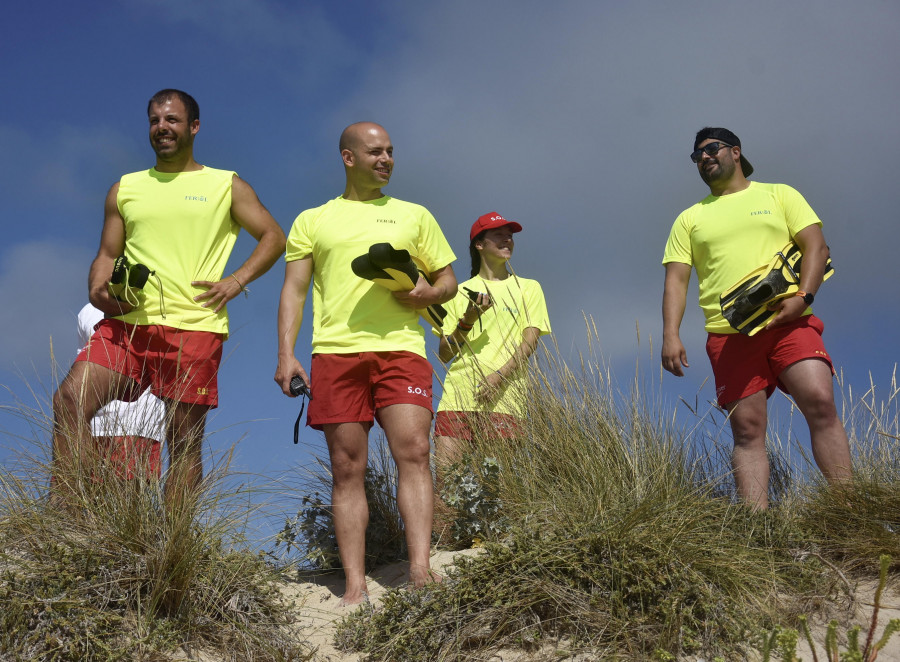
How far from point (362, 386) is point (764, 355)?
2125mm

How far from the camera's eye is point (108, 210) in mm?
4352

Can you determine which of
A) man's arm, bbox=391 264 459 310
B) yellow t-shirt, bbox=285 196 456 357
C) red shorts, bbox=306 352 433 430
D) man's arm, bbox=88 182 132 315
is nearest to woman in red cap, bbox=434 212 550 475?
man's arm, bbox=391 264 459 310

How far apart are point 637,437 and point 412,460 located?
119 cm

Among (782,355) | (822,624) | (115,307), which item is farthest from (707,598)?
(115,307)

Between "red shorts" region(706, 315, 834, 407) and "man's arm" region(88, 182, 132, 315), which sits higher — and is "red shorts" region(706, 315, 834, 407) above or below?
below

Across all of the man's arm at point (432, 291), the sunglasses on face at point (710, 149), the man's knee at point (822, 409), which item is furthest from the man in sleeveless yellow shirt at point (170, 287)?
the man's knee at point (822, 409)

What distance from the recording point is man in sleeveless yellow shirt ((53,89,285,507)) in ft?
12.3

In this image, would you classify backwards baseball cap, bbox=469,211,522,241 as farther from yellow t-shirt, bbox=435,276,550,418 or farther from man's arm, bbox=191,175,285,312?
man's arm, bbox=191,175,285,312

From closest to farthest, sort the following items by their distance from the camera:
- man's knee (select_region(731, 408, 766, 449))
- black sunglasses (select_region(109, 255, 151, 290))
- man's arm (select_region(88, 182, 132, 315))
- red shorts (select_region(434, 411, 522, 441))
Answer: black sunglasses (select_region(109, 255, 151, 290)) → man's arm (select_region(88, 182, 132, 315)) → man's knee (select_region(731, 408, 766, 449)) → red shorts (select_region(434, 411, 522, 441))

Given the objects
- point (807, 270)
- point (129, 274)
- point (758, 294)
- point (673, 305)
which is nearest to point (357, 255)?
point (129, 274)

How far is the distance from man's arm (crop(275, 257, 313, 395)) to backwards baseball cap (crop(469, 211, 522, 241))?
2.02 meters

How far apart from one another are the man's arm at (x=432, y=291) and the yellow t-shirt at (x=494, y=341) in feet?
1.86

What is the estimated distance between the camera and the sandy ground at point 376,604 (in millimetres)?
3115

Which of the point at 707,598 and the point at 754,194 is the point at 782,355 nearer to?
the point at 754,194
